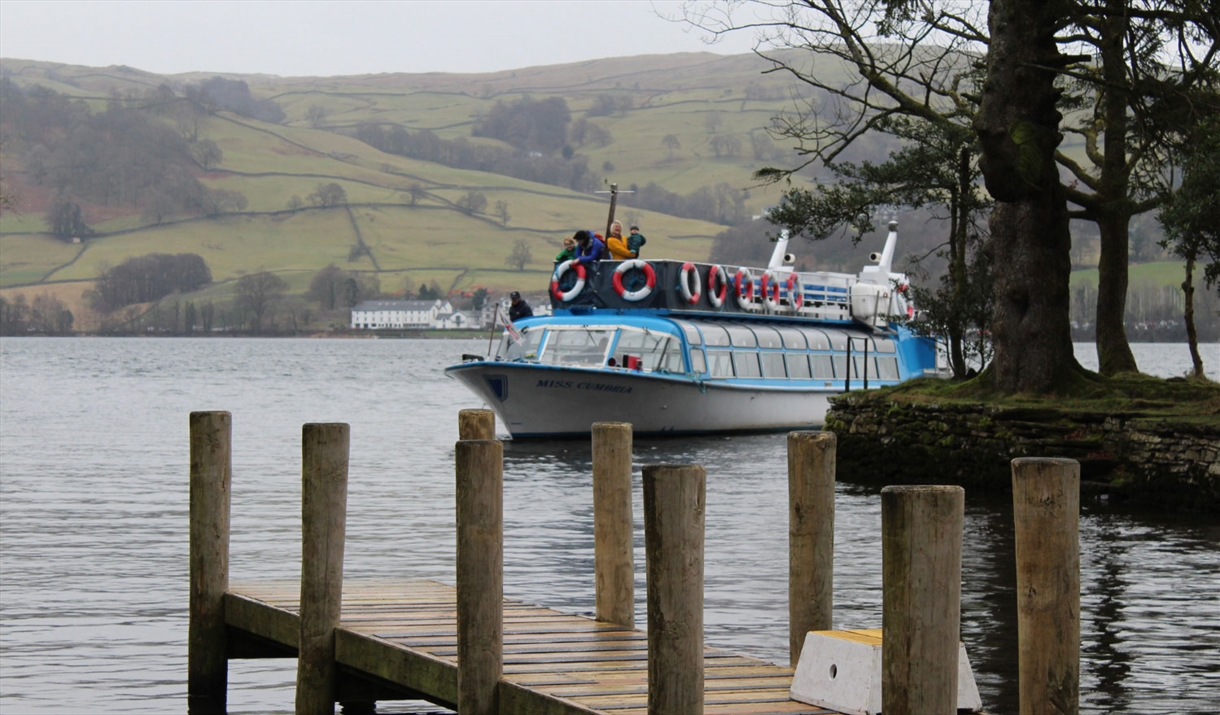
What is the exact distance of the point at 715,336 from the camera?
39406mm

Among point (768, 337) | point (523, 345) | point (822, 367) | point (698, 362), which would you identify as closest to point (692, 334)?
point (698, 362)

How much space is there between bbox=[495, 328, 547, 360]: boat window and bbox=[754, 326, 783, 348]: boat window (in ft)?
20.8

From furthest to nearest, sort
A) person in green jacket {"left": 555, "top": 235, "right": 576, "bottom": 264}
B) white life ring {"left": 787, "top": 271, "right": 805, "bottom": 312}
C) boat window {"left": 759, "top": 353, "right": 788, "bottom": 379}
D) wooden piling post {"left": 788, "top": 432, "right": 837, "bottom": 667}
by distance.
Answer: white life ring {"left": 787, "top": 271, "right": 805, "bottom": 312} < boat window {"left": 759, "top": 353, "right": 788, "bottom": 379} < person in green jacket {"left": 555, "top": 235, "right": 576, "bottom": 264} < wooden piling post {"left": 788, "top": 432, "right": 837, "bottom": 667}

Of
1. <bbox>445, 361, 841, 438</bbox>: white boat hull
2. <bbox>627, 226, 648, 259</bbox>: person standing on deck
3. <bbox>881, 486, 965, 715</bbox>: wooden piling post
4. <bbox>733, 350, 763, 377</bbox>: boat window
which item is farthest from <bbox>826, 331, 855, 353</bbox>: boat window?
<bbox>881, 486, 965, 715</bbox>: wooden piling post

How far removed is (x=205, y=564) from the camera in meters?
11.1

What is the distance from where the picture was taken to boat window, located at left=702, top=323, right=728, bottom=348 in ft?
128

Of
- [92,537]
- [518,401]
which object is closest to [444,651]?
[92,537]

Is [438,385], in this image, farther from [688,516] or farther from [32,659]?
[688,516]

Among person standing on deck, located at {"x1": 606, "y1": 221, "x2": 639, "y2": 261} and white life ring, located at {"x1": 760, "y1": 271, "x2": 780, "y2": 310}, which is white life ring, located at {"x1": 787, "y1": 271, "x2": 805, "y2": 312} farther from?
person standing on deck, located at {"x1": 606, "y1": 221, "x2": 639, "y2": 261}

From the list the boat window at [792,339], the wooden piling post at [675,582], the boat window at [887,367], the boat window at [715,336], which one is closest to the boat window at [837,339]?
the boat window at [792,339]

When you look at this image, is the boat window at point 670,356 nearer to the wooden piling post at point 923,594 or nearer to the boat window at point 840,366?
the boat window at point 840,366

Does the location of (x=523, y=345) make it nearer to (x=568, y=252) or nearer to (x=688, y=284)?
(x=568, y=252)

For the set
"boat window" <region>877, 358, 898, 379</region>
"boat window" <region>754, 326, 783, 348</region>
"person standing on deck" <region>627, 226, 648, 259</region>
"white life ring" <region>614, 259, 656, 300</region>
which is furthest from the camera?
"boat window" <region>877, 358, 898, 379</region>

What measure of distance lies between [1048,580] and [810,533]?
1970mm
